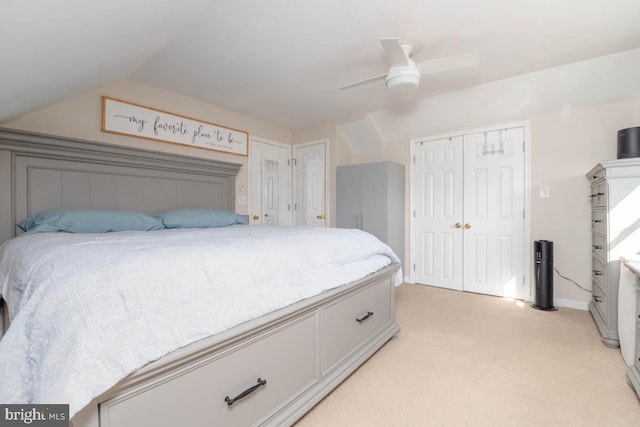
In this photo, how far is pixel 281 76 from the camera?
9.93 feet

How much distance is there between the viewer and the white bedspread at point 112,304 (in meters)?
0.81

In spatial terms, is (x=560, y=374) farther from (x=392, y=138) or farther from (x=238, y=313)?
(x=392, y=138)

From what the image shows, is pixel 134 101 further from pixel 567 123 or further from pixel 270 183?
pixel 567 123

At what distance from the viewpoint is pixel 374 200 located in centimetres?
411

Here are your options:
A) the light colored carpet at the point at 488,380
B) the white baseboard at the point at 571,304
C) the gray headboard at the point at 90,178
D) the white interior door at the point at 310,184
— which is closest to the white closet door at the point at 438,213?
the white baseboard at the point at 571,304

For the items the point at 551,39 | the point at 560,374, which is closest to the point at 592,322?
the point at 560,374

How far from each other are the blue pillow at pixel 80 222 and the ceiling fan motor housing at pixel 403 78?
7.92 ft

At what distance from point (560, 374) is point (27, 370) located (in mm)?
2658

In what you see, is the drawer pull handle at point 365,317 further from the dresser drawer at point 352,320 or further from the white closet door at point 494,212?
the white closet door at point 494,212

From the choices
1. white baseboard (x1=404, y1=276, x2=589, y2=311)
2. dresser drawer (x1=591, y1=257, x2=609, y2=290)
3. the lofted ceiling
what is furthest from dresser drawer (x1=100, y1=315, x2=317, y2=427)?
white baseboard (x1=404, y1=276, x2=589, y2=311)

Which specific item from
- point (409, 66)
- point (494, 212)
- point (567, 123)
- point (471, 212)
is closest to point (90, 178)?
point (409, 66)

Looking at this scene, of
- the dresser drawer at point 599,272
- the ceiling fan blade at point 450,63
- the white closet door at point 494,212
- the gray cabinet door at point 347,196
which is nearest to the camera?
the ceiling fan blade at point 450,63

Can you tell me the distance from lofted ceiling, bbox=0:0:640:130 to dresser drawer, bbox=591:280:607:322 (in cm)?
211

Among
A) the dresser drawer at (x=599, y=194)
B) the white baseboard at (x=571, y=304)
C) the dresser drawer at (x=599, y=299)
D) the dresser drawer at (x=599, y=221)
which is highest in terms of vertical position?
the dresser drawer at (x=599, y=194)
